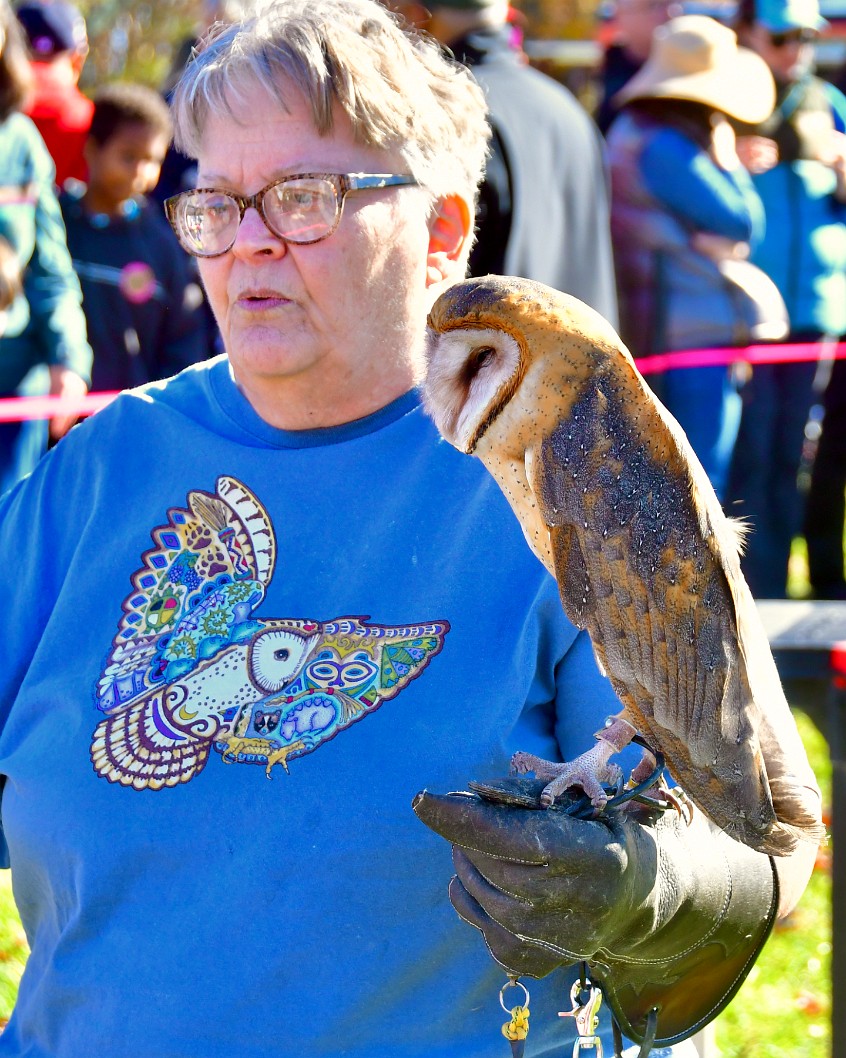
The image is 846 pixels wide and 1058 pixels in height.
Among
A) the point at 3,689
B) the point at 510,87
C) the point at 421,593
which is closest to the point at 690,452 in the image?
the point at 421,593

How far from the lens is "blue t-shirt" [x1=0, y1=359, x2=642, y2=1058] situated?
67.5 inches

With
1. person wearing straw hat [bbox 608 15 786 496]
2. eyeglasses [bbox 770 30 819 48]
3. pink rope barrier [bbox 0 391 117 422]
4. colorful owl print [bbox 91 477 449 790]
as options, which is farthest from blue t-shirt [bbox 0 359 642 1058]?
eyeglasses [bbox 770 30 819 48]

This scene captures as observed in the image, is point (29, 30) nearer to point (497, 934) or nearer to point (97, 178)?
point (97, 178)

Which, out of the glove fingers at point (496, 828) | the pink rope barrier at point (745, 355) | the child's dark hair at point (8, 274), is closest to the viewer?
the glove fingers at point (496, 828)

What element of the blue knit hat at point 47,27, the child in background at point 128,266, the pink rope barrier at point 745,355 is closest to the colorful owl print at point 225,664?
the child in background at point 128,266

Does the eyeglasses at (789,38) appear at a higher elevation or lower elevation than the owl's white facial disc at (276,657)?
higher

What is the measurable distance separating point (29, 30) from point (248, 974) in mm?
4829

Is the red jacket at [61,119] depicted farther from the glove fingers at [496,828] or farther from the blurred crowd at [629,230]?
the glove fingers at [496,828]

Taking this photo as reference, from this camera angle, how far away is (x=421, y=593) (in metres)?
1.83

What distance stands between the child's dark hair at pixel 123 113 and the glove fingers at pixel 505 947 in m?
4.29

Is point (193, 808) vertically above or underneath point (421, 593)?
underneath

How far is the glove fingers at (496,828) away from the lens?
149 centimetres

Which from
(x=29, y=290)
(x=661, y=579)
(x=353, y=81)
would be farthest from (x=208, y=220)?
(x=29, y=290)

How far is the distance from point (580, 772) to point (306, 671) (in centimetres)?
40
